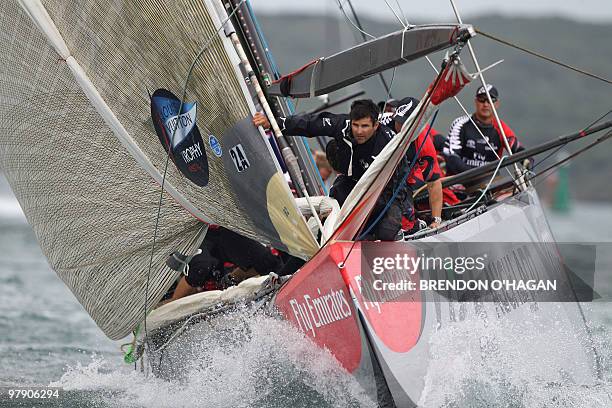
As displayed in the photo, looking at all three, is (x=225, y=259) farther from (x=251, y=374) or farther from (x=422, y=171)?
(x=422, y=171)

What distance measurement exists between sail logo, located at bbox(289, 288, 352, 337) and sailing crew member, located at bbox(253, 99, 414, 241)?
1.95 feet

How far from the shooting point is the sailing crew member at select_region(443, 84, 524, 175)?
787 centimetres

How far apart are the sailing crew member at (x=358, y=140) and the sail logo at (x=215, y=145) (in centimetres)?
25

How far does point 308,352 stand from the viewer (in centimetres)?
518

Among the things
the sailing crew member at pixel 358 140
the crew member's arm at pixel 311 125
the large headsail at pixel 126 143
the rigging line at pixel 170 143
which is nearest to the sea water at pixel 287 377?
the rigging line at pixel 170 143

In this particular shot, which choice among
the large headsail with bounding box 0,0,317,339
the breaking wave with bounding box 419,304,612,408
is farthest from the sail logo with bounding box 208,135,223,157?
the breaking wave with bounding box 419,304,612,408

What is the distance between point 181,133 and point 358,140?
916 mm

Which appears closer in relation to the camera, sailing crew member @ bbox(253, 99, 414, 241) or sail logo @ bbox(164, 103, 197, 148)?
sailing crew member @ bbox(253, 99, 414, 241)

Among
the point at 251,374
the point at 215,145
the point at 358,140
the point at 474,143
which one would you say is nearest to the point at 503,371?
the point at 251,374

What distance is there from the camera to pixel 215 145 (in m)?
5.63

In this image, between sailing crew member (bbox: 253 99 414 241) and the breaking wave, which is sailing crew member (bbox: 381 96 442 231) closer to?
sailing crew member (bbox: 253 99 414 241)

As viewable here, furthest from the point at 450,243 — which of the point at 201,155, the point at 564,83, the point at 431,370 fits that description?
the point at 564,83

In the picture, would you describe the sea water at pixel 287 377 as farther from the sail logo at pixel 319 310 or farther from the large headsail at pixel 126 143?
the large headsail at pixel 126 143

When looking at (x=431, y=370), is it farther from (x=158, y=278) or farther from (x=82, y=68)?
(x=82, y=68)
